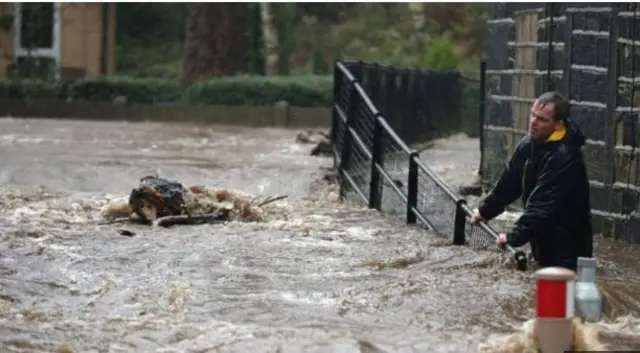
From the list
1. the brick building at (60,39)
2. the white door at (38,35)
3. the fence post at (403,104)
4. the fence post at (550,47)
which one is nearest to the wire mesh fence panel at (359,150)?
the fence post at (550,47)

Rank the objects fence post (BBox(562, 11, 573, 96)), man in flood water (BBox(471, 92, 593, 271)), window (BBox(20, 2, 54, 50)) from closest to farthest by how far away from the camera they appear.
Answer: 1. man in flood water (BBox(471, 92, 593, 271))
2. fence post (BBox(562, 11, 573, 96))
3. window (BBox(20, 2, 54, 50))

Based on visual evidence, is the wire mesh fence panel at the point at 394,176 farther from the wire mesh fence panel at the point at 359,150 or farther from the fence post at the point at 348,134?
the fence post at the point at 348,134

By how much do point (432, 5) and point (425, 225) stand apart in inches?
1500

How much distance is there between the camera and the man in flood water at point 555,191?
884cm

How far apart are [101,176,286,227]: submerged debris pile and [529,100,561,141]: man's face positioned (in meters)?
4.27

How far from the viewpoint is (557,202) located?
8867 millimetres

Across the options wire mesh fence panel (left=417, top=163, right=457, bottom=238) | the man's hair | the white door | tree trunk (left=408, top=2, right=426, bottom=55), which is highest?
tree trunk (left=408, top=2, right=426, bottom=55)

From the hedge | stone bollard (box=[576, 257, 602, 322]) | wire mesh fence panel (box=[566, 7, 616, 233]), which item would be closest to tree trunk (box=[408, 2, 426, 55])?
the hedge

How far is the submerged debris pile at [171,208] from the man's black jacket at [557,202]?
13.3 feet

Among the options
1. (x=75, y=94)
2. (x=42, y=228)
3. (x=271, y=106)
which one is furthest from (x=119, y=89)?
(x=42, y=228)

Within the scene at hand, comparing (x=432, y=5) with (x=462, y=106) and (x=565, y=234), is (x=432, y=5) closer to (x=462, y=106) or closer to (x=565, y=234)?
(x=462, y=106)

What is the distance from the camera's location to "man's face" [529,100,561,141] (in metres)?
8.77

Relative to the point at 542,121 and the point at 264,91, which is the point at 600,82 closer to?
the point at 542,121

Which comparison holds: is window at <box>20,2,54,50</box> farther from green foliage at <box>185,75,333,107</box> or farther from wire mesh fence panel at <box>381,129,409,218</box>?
wire mesh fence panel at <box>381,129,409,218</box>
